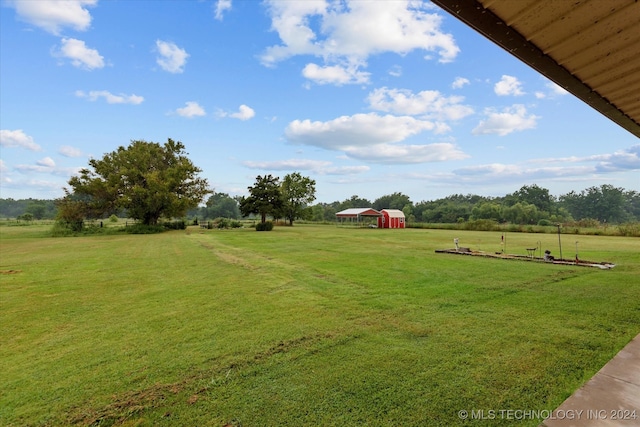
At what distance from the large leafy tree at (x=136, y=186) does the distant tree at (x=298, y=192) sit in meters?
13.1

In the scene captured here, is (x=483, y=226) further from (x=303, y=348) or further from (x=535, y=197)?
(x=535, y=197)

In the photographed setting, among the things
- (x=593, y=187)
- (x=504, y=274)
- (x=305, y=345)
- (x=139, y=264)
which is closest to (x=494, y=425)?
(x=305, y=345)

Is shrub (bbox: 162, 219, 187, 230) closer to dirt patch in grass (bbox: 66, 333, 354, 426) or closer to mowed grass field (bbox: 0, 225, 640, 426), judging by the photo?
mowed grass field (bbox: 0, 225, 640, 426)

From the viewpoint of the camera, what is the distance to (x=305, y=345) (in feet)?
9.59

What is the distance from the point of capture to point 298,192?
1471 inches

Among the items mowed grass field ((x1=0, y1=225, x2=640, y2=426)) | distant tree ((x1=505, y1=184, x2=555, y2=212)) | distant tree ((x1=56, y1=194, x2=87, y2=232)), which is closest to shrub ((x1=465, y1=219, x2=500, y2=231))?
mowed grass field ((x1=0, y1=225, x2=640, y2=426))

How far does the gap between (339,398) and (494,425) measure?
1.02 meters

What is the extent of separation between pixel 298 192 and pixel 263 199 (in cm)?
970

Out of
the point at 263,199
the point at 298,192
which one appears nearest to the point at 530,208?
the point at 298,192

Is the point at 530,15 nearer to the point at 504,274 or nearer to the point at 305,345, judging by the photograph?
the point at 305,345

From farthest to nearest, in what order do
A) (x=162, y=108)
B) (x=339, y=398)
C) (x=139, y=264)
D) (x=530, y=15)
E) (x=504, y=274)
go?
(x=162, y=108) → (x=139, y=264) → (x=504, y=274) → (x=339, y=398) → (x=530, y=15)

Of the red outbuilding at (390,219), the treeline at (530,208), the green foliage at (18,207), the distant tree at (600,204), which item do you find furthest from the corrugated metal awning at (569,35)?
the green foliage at (18,207)

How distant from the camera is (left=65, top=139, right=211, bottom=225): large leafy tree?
75.5ft

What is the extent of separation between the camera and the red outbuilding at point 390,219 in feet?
102
